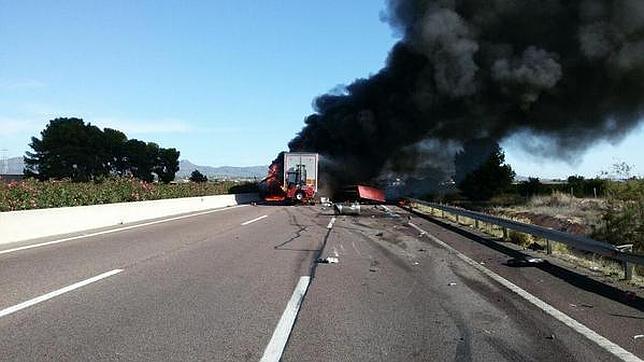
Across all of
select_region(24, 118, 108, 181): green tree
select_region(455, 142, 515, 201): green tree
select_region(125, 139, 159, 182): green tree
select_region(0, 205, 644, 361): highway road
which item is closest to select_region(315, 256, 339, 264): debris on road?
select_region(0, 205, 644, 361): highway road

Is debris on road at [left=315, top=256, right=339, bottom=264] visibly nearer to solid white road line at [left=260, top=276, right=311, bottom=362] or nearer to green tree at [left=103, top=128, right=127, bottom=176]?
solid white road line at [left=260, top=276, right=311, bottom=362]

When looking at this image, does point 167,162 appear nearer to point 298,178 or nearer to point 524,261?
point 298,178

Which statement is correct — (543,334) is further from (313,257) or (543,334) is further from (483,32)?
(483,32)

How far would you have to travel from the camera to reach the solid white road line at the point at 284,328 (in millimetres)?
5293

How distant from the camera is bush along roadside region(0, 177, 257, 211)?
61.8ft

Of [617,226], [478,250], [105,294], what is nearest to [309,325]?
Result: [105,294]

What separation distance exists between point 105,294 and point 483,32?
110ft

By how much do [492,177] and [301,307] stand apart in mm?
38784

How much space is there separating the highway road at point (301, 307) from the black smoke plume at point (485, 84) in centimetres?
2230

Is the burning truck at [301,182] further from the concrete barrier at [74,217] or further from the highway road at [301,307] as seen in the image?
the highway road at [301,307]

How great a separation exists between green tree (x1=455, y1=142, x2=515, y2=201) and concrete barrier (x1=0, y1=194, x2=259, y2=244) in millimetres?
22381

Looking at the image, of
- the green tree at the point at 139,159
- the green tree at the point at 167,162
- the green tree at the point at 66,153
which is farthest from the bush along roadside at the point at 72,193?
the green tree at the point at 167,162

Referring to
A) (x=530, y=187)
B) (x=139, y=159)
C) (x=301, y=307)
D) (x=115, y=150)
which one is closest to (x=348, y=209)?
(x=301, y=307)

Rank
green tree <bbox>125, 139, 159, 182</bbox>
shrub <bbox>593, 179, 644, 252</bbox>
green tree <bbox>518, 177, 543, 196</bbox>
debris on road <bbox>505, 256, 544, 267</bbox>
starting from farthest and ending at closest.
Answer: green tree <bbox>125, 139, 159, 182</bbox> → green tree <bbox>518, 177, 543, 196</bbox> → shrub <bbox>593, 179, 644, 252</bbox> → debris on road <bbox>505, 256, 544, 267</bbox>
